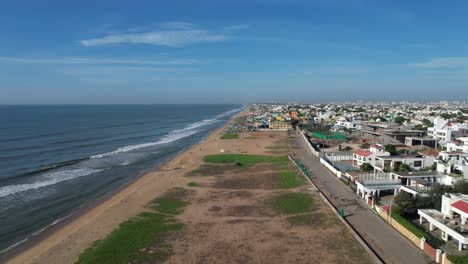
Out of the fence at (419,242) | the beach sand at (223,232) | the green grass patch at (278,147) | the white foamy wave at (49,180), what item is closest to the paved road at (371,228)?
the fence at (419,242)

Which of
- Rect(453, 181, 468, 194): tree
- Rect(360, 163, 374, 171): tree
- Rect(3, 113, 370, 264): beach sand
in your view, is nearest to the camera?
Rect(3, 113, 370, 264): beach sand

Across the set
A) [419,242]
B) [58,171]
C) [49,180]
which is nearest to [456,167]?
[419,242]

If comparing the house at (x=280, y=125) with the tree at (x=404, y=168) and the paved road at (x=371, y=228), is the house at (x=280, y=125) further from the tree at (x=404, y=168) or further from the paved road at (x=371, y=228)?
the tree at (x=404, y=168)

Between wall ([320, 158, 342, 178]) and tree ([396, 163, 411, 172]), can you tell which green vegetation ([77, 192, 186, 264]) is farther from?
tree ([396, 163, 411, 172])

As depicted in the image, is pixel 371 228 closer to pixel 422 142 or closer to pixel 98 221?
pixel 98 221

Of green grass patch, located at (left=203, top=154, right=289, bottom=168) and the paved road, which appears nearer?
the paved road

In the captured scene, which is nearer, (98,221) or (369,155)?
(98,221)

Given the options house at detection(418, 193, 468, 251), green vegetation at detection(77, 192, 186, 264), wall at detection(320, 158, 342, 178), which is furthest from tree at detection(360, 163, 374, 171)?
green vegetation at detection(77, 192, 186, 264)
